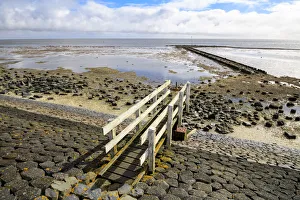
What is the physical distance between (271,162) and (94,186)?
21.4 ft

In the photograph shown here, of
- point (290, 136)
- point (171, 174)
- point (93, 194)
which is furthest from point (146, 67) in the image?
point (93, 194)

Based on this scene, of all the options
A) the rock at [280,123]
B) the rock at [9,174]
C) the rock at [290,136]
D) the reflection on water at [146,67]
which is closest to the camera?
the rock at [9,174]

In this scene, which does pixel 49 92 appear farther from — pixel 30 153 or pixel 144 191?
pixel 144 191

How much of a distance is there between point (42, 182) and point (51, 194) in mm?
476

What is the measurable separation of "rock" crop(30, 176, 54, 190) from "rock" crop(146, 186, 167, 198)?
7.31 feet

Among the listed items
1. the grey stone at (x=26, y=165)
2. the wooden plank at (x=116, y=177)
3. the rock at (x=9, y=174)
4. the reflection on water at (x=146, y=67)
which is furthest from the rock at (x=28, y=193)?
the reflection on water at (x=146, y=67)

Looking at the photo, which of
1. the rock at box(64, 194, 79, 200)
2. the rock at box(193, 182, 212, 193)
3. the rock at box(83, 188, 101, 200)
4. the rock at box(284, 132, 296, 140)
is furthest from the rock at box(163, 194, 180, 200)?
the rock at box(284, 132, 296, 140)

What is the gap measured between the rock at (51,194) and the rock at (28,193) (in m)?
0.14

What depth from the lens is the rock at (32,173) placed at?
439 centimetres

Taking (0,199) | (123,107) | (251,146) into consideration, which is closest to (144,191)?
(0,199)

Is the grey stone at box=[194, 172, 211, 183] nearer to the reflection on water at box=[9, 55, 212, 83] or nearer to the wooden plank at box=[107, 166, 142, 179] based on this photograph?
the wooden plank at box=[107, 166, 142, 179]

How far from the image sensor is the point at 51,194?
3969 millimetres

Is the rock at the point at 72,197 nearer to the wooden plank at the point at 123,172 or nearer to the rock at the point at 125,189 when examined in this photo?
the rock at the point at 125,189

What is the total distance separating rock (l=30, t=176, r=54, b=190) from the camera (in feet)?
13.6
